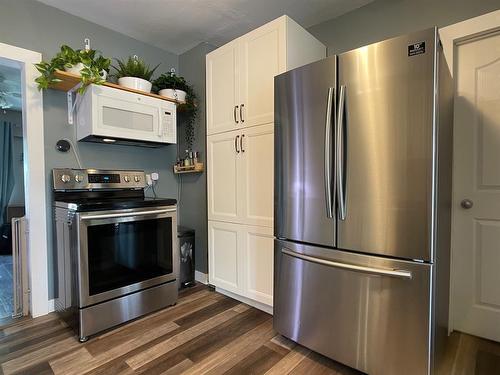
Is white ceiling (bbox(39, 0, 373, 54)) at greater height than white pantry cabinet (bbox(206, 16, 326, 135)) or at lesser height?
greater

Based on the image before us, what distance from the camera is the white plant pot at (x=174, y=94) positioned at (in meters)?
2.52

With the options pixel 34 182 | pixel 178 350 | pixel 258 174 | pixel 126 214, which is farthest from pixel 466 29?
pixel 34 182

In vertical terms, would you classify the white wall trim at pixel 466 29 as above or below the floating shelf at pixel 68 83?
above

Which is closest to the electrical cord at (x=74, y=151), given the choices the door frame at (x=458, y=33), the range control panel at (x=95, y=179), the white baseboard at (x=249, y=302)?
the range control panel at (x=95, y=179)

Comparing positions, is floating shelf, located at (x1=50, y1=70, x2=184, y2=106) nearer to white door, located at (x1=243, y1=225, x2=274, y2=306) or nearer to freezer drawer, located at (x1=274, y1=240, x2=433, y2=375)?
white door, located at (x1=243, y1=225, x2=274, y2=306)

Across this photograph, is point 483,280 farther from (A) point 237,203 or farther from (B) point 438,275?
(A) point 237,203

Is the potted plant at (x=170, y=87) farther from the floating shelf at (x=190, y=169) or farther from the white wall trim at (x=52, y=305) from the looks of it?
the white wall trim at (x=52, y=305)

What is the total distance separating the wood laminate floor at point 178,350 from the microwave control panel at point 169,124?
1518mm

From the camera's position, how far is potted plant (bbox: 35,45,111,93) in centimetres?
193

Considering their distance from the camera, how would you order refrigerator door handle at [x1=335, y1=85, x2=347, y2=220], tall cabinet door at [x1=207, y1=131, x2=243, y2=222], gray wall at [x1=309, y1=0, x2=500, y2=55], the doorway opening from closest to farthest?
1. refrigerator door handle at [x1=335, y1=85, x2=347, y2=220]
2. gray wall at [x1=309, y1=0, x2=500, y2=55]
3. tall cabinet door at [x1=207, y1=131, x2=243, y2=222]
4. the doorway opening

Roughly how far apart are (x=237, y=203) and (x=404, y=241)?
1.31 metres

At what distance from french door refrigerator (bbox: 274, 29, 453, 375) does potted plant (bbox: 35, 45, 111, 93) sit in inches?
55.7

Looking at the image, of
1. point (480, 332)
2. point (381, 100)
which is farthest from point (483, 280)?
point (381, 100)

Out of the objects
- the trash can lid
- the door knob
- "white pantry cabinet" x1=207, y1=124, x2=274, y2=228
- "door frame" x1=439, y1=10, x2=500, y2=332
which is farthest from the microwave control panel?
the door knob
